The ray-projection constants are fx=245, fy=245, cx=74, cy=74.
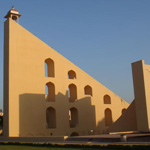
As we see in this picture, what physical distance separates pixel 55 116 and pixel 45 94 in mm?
2243

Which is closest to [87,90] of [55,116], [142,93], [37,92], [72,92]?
[72,92]

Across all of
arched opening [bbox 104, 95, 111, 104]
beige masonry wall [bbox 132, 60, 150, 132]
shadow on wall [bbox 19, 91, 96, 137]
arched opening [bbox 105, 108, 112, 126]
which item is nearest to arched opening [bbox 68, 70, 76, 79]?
shadow on wall [bbox 19, 91, 96, 137]

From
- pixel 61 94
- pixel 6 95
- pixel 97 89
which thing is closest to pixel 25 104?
pixel 6 95

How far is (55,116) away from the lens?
894 inches

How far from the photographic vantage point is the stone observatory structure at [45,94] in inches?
824

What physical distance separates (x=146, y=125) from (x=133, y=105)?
2508 mm

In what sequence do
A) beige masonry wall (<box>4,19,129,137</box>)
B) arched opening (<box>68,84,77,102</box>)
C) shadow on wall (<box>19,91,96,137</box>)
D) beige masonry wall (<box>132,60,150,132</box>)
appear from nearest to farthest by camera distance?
beige masonry wall (<box>132,60,150,132</box>) → beige masonry wall (<box>4,19,129,137</box>) → shadow on wall (<box>19,91,96,137</box>) → arched opening (<box>68,84,77,102</box>)

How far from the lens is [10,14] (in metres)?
23.6

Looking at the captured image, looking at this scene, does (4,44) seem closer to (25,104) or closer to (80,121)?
(25,104)

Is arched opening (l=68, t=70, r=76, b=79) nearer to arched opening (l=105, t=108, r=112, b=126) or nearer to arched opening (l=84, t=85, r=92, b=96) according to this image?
arched opening (l=84, t=85, r=92, b=96)

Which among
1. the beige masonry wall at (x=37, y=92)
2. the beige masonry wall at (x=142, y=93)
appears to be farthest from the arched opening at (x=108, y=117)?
the beige masonry wall at (x=142, y=93)

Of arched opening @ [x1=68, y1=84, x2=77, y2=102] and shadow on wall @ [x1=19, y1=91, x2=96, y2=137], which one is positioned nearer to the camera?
shadow on wall @ [x1=19, y1=91, x2=96, y2=137]

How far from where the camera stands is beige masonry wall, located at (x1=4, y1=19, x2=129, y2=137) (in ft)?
68.6

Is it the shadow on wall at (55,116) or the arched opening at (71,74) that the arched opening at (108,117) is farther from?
the arched opening at (71,74)
